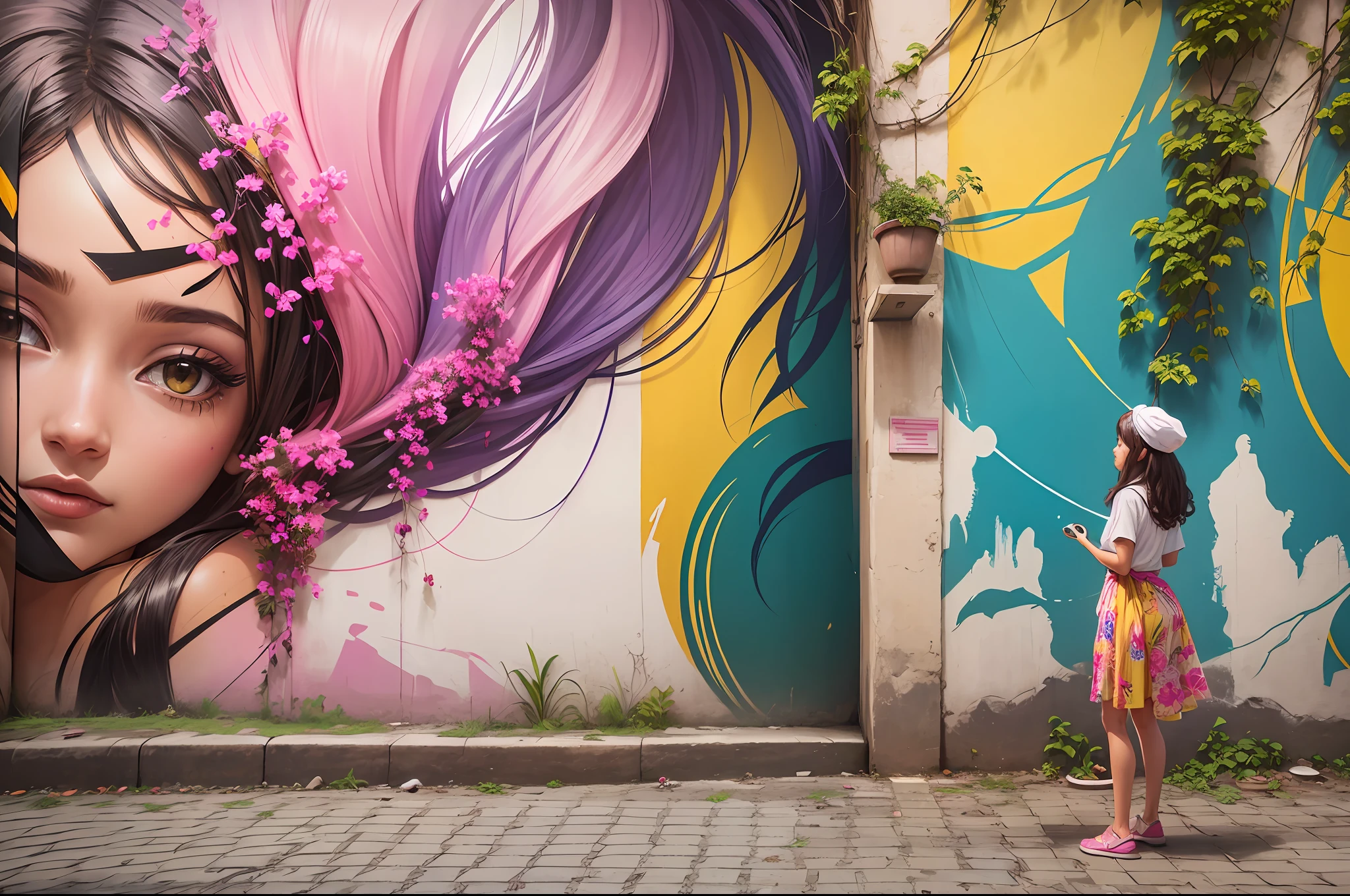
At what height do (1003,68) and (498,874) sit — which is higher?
(1003,68)

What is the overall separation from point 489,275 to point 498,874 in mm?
3152

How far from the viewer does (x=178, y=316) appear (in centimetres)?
429

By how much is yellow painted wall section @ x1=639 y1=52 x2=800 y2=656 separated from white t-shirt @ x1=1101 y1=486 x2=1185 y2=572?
1879 millimetres

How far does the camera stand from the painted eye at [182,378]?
4.30 metres

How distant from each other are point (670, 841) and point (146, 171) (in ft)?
15.7

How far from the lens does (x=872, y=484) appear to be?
384 cm

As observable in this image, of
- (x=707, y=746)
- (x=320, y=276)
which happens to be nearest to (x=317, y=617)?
(x=320, y=276)

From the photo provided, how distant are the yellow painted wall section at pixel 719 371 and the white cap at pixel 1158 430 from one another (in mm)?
1873

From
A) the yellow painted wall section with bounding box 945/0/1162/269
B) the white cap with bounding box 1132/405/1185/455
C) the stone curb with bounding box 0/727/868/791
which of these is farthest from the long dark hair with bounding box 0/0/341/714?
the white cap with bounding box 1132/405/1185/455

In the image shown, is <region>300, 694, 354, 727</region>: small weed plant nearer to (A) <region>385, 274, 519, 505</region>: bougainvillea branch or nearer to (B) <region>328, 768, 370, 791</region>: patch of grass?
(B) <region>328, 768, 370, 791</region>: patch of grass

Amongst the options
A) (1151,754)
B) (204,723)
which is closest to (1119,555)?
(1151,754)

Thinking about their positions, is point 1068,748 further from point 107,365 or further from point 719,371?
point 107,365

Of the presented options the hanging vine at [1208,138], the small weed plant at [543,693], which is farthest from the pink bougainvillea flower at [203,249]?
the hanging vine at [1208,138]

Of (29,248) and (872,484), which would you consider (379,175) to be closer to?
(29,248)
